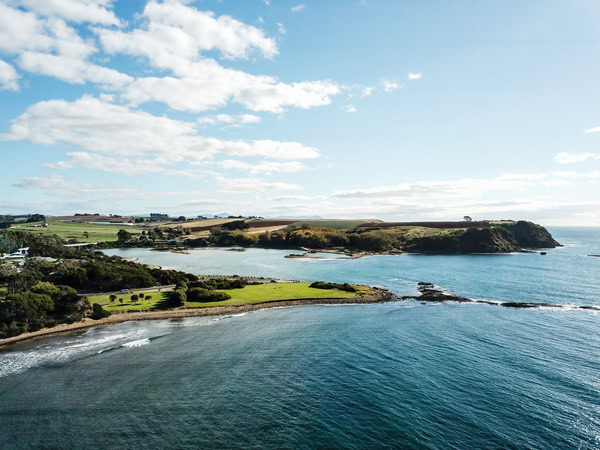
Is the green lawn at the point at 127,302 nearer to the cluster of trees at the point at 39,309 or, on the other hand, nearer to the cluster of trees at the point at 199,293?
the cluster of trees at the point at 199,293

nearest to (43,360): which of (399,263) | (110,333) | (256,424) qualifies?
(110,333)

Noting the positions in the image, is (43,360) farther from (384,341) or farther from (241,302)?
(384,341)

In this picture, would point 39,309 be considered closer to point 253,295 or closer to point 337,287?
point 253,295

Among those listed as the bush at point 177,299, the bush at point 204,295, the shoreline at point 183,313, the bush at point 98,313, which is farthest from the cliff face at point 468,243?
the bush at point 98,313

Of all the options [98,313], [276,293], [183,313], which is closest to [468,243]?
[276,293]

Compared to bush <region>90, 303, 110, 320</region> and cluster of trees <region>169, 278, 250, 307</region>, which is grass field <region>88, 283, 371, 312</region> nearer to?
cluster of trees <region>169, 278, 250, 307</region>

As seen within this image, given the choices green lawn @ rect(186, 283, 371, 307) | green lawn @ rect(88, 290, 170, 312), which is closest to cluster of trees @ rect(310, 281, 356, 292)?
green lawn @ rect(186, 283, 371, 307)
